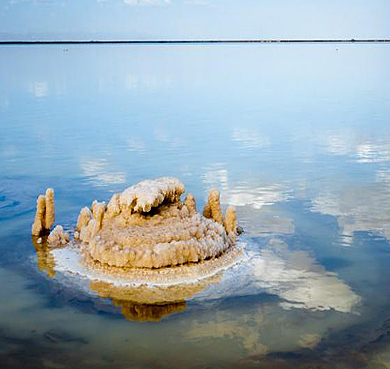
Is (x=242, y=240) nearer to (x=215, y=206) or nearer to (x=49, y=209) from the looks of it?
(x=215, y=206)

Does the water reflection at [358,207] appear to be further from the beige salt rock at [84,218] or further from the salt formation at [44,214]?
the salt formation at [44,214]

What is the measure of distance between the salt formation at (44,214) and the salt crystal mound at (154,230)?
40 cm

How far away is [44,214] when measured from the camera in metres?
7.95

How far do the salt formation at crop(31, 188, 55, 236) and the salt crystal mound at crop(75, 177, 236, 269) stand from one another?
40 cm

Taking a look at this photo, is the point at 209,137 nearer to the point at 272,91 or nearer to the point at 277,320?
the point at 277,320

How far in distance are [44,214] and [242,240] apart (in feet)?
7.77

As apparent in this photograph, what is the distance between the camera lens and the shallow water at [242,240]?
5207 mm

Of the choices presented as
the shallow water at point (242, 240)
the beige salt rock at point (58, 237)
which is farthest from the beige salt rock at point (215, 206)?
the beige salt rock at point (58, 237)

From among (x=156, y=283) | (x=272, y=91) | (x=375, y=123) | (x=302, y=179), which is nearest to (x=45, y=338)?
(x=156, y=283)

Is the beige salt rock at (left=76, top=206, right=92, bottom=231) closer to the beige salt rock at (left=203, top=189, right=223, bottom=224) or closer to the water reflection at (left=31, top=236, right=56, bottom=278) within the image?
the water reflection at (left=31, top=236, right=56, bottom=278)

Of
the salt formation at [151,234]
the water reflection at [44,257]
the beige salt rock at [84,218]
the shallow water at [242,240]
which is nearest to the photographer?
the shallow water at [242,240]

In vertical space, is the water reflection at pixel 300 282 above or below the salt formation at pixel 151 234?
below

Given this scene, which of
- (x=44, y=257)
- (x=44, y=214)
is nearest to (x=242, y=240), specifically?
(x=44, y=257)

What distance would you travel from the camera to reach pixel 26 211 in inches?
348
